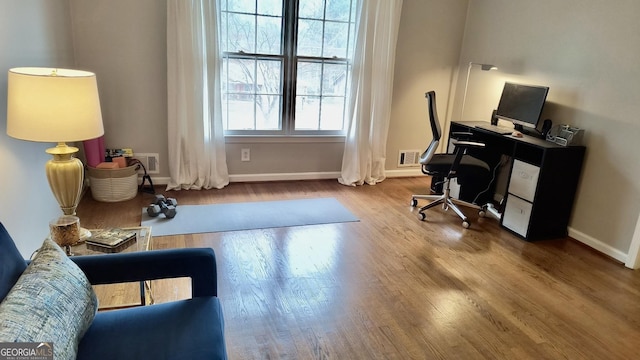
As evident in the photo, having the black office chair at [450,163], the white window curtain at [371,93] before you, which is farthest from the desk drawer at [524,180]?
the white window curtain at [371,93]

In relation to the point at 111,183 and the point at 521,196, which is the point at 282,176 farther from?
the point at 521,196

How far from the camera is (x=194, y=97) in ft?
12.5

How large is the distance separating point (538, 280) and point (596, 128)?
132cm

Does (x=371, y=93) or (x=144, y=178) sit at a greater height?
(x=371, y=93)

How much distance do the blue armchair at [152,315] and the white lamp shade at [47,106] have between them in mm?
644

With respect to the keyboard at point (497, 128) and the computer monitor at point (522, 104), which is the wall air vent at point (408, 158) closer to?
the keyboard at point (497, 128)

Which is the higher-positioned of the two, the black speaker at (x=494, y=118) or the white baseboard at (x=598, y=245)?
the black speaker at (x=494, y=118)

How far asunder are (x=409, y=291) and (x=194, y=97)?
2.53 meters

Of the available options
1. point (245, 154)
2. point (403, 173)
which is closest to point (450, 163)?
point (403, 173)

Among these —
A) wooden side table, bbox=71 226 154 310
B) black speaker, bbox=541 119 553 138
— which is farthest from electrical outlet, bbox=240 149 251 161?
black speaker, bbox=541 119 553 138

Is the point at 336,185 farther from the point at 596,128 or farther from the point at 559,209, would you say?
the point at 596,128

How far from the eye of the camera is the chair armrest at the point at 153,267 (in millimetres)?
1482

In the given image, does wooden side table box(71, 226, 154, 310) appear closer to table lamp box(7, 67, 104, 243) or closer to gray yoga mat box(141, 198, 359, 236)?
table lamp box(7, 67, 104, 243)

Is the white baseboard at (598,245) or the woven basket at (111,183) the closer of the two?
the white baseboard at (598,245)
